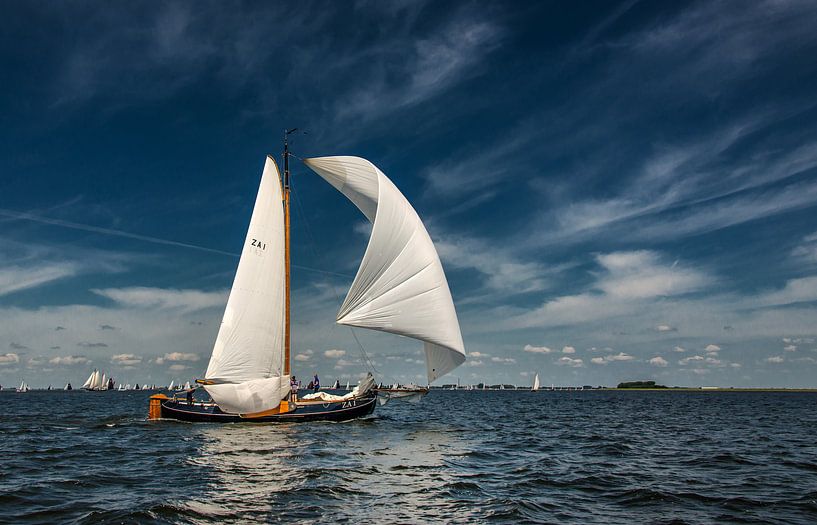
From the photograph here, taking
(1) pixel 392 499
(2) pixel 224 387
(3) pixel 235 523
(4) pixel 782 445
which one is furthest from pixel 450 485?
(4) pixel 782 445

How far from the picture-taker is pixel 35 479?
1738 centimetres

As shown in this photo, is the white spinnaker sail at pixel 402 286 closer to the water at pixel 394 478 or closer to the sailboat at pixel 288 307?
the sailboat at pixel 288 307

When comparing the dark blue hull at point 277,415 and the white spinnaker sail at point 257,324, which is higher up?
the white spinnaker sail at point 257,324

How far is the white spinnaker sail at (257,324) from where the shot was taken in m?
32.8

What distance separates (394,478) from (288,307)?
21157mm

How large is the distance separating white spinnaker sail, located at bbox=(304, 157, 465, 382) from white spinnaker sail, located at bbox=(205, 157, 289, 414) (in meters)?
6.04

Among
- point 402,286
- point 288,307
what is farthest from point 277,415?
point 402,286

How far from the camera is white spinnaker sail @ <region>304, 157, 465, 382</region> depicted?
3172cm

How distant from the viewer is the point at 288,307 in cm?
3728

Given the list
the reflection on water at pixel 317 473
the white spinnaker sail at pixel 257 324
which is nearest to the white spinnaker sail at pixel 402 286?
the reflection on water at pixel 317 473

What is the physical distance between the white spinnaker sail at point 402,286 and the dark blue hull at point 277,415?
5.56 metres

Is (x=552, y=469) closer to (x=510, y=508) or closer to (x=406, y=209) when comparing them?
(x=510, y=508)

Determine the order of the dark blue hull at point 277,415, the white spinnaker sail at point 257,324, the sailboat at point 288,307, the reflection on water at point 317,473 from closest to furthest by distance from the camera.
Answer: the reflection on water at point 317,473, the sailboat at point 288,307, the white spinnaker sail at point 257,324, the dark blue hull at point 277,415

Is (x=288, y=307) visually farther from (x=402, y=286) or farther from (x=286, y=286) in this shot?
(x=402, y=286)
